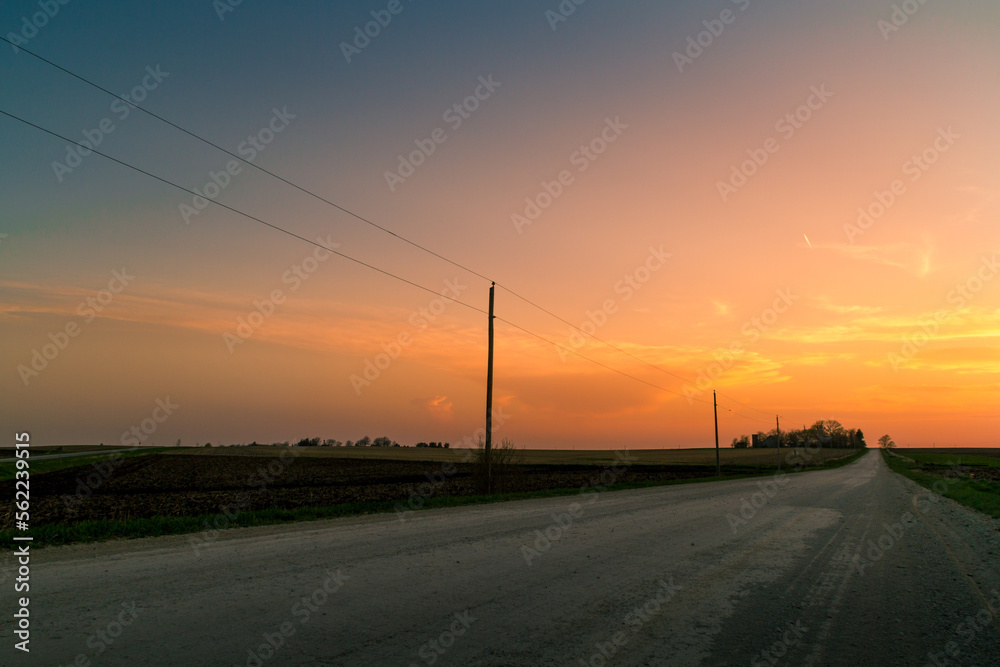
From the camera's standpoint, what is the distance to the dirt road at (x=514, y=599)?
534 cm

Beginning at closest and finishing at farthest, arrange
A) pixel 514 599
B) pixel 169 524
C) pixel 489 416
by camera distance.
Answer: pixel 514 599
pixel 169 524
pixel 489 416

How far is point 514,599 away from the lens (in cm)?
712

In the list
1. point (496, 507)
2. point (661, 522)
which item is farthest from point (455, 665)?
point (496, 507)

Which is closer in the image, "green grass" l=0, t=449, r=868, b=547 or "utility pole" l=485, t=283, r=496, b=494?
"green grass" l=0, t=449, r=868, b=547

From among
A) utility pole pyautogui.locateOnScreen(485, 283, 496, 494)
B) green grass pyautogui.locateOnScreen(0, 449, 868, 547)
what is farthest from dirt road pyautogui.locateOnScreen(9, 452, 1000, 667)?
utility pole pyautogui.locateOnScreen(485, 283, 496, 494)

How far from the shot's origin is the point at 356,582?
304 inches

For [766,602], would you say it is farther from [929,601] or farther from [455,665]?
[455,665]

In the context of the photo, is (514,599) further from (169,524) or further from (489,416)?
(489,416)

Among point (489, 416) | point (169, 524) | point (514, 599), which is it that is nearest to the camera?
point (514, 599)

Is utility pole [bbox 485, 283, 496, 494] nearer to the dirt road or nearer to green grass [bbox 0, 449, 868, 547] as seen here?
green grass [bbox 0, 449, 868, 547]

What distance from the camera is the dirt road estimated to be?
210 inches

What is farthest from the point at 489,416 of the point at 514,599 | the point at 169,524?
the point at 514,599

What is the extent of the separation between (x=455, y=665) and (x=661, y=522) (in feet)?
36.9

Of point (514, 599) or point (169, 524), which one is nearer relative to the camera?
point (514, 599)
